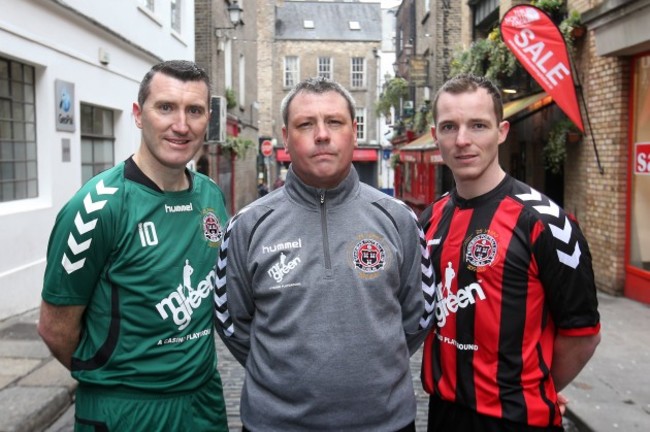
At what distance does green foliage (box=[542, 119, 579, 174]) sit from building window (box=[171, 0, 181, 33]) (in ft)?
32.5

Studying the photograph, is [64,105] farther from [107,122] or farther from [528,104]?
[528,104]

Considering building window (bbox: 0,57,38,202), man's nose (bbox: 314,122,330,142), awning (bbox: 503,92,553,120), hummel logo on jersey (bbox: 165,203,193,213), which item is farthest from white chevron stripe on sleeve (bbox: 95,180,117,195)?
awning (bbox: 503,92,553,120)

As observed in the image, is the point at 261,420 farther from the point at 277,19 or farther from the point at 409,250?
the point at 277,19

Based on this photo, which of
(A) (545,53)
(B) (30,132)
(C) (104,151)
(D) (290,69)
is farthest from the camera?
(D) (290,69)

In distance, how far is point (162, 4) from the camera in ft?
47.2

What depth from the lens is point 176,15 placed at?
Result: 1627cm

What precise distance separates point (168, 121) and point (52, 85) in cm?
704

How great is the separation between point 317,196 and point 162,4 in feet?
43.5

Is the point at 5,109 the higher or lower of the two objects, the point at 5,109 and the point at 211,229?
the higher

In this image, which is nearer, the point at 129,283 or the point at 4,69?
the point at 129,283

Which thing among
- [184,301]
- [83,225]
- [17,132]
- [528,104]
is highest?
[528,104]

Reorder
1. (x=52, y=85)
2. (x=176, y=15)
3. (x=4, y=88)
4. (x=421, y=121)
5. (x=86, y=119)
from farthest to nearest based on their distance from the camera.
Result: (x=421, y=121)
(x=176, y=15)
(x=86, y=119)
(x=52, y=85)
(x=4, y=88)

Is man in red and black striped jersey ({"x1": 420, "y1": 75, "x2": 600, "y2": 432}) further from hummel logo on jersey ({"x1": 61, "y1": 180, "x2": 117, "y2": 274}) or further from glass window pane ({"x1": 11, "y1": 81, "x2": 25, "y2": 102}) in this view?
glass window pane ({"x1": 11, "y1": 81, "x2": 25, "y2": 102})

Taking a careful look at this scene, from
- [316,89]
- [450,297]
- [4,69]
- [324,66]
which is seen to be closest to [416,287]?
[450,297]
